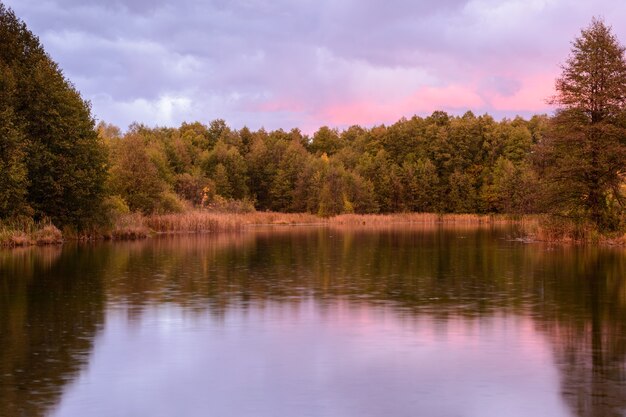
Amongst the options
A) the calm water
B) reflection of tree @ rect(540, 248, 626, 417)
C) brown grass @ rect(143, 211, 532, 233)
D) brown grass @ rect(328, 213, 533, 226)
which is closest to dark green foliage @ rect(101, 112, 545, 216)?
brown grass @ rect(328, 213, 533, 226)

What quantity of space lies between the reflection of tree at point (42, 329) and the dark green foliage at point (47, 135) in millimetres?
21076

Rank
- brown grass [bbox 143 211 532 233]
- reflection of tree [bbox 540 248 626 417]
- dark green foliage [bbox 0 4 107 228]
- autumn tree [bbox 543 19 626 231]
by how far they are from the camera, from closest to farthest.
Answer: reflection of tree [bbox 540 248 626 417], autumn tree [bbox 543 19 626 231], dark green foliage [bbox 0 4 107 228], brown grass [bbox 143 211 532 233]

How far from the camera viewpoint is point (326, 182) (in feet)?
380

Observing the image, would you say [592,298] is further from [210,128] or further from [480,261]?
[210,128]

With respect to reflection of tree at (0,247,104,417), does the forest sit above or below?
above

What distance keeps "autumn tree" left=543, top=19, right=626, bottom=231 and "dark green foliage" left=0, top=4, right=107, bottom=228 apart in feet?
106

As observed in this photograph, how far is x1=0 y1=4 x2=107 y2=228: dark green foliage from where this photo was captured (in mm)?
50031

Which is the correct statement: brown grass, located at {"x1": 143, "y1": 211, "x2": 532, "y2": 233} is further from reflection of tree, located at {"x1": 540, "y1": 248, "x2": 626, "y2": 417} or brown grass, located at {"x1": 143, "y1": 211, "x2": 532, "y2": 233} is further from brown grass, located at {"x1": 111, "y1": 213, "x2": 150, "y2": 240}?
reflection of tree, located at {"x1": 540, "y1": 248, "x2": 626, "y2": 417}

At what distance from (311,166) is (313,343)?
112 metres

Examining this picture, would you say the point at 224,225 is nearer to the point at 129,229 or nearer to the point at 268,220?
the point at 129,229

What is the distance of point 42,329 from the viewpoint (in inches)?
618

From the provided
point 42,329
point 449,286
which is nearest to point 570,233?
point 449,286

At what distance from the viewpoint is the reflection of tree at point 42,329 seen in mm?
10594

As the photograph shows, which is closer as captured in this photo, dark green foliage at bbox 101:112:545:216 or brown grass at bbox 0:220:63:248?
brown grass at bbox 0:220:63:248
